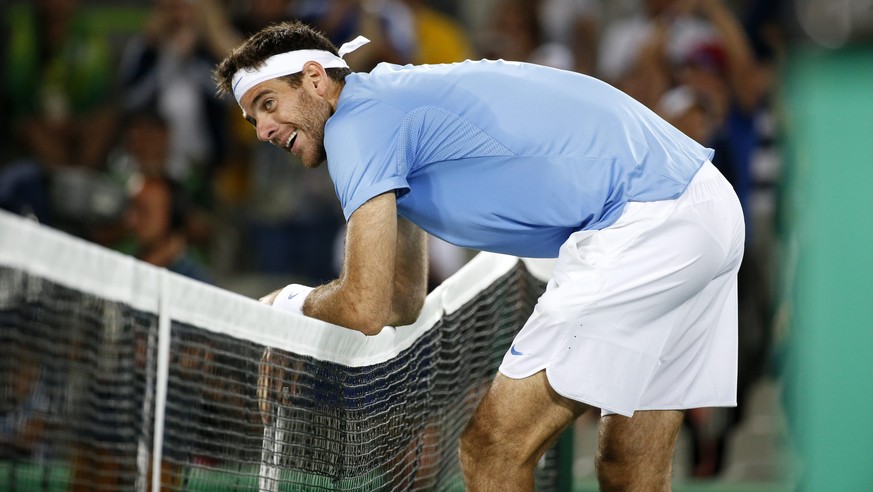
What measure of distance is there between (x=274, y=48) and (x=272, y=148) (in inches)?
219

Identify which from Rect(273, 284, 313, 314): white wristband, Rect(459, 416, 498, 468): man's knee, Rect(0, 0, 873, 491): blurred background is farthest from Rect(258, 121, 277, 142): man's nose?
Rect(0, 0, 873, 491): blurred background

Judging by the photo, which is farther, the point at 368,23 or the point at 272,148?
the point at 272,148

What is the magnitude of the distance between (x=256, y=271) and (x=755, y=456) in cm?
382

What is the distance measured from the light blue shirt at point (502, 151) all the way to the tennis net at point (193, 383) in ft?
1.49

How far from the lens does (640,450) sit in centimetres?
373

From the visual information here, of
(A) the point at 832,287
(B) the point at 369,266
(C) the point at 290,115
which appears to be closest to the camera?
(A) the point at 832,287

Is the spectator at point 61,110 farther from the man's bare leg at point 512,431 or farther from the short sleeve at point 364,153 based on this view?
the man's bare leg at point 512,431

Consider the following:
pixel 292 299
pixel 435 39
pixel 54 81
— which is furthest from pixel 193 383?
pixel 54 81

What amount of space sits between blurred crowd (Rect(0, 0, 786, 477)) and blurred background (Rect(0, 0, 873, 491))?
0.01m

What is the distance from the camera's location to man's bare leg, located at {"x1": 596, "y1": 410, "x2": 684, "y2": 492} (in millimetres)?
3725

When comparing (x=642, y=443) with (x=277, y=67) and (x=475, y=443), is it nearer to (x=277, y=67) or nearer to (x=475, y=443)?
(x=475, y=443)

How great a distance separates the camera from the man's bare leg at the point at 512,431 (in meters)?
3.34

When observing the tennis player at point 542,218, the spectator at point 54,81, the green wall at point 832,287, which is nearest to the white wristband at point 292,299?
the tennis player at point 542,218

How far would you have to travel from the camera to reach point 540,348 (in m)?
3.38
